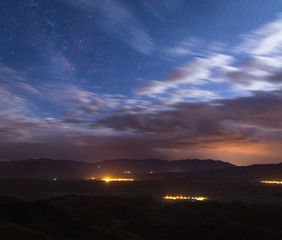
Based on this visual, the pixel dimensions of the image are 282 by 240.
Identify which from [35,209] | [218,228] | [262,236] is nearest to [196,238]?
[218,228]

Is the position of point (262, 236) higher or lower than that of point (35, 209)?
lower

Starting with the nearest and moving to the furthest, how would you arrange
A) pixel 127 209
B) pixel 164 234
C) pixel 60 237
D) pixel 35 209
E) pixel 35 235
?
pixel 35 235 → pixel 60 237 → pixel 164 234 → pixel 35 209 → pixel 127 209

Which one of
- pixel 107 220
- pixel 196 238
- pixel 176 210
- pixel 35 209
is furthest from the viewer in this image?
pixel 176 210

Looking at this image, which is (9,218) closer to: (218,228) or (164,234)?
(164,234)

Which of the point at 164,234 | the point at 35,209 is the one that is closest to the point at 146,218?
the point at 164,234

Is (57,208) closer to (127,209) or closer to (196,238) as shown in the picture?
(127,209)

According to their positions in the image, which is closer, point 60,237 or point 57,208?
point 60,237
